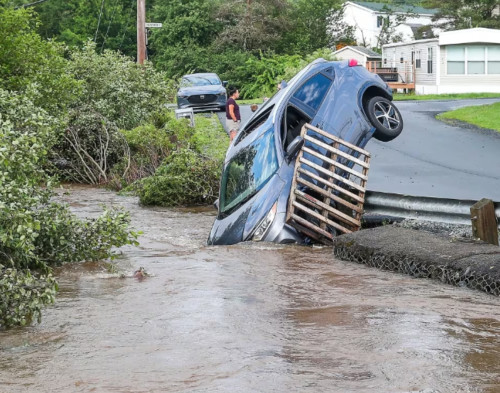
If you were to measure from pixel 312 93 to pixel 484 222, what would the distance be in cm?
382

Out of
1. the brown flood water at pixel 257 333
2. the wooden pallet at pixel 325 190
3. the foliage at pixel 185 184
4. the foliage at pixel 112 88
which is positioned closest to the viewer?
the brown flood water at pixel 257 333

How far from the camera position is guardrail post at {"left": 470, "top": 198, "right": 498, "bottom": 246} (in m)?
9.95

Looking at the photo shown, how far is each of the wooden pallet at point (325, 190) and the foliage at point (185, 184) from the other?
5514 mm

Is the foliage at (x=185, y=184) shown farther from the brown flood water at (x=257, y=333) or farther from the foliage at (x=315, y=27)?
the foliage at (x=315, y=27)

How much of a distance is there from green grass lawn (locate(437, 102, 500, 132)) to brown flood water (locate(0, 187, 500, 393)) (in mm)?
16992

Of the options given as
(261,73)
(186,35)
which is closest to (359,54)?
(261,73)

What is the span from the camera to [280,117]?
12.5 m

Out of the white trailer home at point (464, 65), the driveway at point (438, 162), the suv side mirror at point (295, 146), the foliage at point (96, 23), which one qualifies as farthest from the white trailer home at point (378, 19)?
the suv side mirror at point (295, 146)

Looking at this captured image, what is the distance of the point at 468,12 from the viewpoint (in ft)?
202

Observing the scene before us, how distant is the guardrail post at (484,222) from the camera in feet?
32.7

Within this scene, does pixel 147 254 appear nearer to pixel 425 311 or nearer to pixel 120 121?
pixel 425 311

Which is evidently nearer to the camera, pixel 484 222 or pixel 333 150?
pixel 484 222

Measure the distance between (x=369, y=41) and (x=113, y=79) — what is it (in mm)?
50112

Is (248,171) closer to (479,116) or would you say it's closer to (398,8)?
(479,116)
